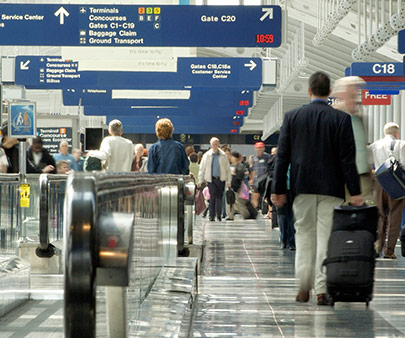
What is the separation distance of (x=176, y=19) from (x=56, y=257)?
20.0 ft

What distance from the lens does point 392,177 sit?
10.1m

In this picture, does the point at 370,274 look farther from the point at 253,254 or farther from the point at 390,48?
the point at 390,48

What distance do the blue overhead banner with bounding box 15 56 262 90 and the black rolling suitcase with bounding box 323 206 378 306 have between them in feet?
53.5

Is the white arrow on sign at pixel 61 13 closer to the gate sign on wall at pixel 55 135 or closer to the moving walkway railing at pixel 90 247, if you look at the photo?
the gate sign on wall at pixel 55 135

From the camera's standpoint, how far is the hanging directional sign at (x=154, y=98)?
32.2 m

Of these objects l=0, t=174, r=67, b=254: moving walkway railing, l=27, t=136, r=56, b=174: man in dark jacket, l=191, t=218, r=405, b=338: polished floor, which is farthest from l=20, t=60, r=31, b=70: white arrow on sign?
l=191, t=218, r=405, b=338: polished floor

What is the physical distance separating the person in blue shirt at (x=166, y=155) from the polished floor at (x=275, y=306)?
118 cm

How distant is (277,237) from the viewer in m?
15.1

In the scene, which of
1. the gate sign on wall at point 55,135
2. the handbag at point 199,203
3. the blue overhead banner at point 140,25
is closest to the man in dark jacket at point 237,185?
the handbag at point 199,203

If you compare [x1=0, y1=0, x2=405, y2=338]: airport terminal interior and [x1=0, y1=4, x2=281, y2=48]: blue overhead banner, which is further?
[x1=0, y1=4, x2=281, y2=48]: blue overhead banner

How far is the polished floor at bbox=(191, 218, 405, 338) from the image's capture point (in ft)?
18.0

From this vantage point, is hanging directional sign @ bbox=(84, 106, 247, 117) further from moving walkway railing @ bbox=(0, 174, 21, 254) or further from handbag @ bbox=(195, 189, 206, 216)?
moving walkway railing @ bbox=(0, 174, 21, 254)

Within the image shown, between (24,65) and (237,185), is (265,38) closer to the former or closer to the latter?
(237,185)

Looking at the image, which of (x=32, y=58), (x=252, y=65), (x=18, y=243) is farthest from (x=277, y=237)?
(x=32, y=58)
